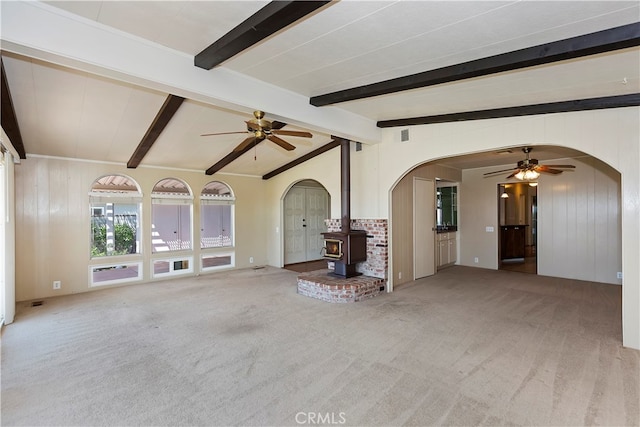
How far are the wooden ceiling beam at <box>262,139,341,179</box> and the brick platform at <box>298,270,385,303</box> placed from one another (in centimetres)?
265

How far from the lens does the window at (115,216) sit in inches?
236

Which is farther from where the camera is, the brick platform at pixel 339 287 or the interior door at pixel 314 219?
the interior door at pixel 314 219

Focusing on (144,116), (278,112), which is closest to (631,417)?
(278,112)

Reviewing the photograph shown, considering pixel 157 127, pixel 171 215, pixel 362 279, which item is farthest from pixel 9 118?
pixel 362 279

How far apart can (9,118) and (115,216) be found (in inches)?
Result: 111

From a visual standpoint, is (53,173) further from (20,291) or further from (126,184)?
(20,291)

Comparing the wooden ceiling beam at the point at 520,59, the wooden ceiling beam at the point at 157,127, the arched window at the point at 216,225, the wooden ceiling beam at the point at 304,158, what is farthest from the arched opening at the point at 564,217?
the arched window at the point at 216,225

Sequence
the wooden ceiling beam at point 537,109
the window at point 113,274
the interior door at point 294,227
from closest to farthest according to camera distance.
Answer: the wooden ceiling beam at point 537,109 < the window at point 113,274 < the interior door at point 294,227

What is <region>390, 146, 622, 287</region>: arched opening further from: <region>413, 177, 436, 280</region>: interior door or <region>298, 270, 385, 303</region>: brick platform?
<region>298, 270, 385, 303</region>: brick platform

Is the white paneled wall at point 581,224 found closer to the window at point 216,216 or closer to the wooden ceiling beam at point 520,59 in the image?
the wooden ceiling beam at point 520,59

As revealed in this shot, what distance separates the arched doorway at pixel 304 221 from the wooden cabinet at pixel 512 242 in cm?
517

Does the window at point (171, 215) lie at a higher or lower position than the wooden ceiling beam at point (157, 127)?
lower

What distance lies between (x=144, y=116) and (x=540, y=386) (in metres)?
5.45

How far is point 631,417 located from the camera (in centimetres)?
217
